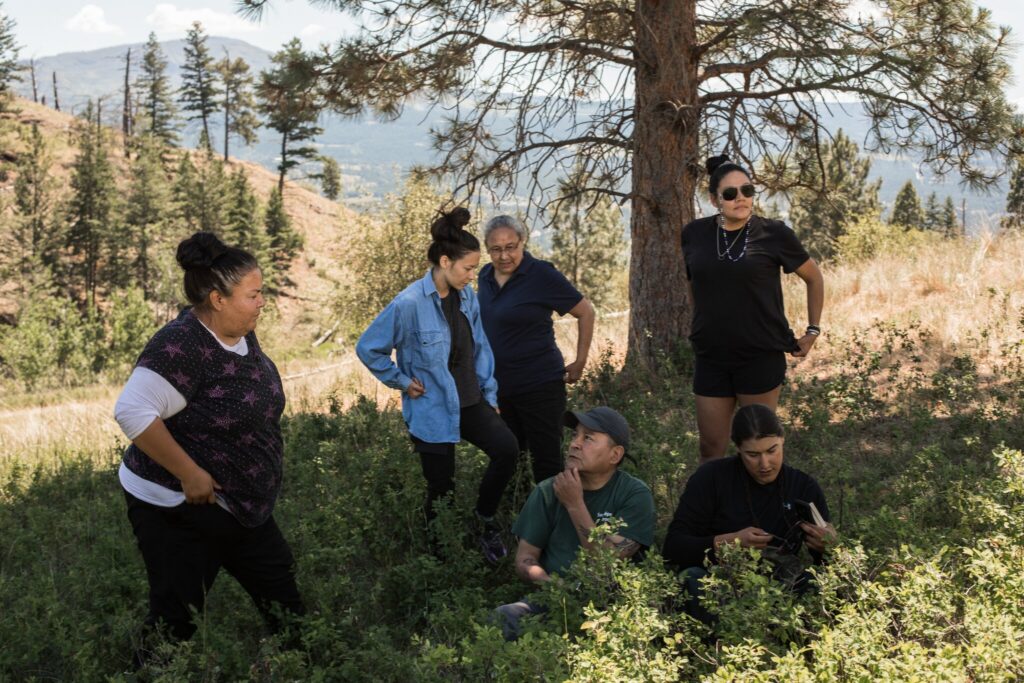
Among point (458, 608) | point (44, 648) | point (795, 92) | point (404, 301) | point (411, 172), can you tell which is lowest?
point (44, 648)

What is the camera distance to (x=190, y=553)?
3.52 m

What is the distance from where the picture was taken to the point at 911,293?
1116cm

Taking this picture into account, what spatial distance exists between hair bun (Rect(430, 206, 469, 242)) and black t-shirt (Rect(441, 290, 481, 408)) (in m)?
0.38

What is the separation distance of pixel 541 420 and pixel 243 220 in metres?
66.7

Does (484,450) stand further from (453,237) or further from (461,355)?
(453,237)

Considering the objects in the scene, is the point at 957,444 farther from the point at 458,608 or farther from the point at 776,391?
the point at 458,608

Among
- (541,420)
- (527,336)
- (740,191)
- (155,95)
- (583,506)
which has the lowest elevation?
(583,506)

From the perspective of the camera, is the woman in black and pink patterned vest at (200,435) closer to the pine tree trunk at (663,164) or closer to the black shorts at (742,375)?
the black shorts at (742,375)

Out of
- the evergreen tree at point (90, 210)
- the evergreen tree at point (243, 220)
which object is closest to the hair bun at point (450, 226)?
the evergreen tree at point (90, 210)

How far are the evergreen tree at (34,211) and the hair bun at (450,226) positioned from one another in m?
55.2

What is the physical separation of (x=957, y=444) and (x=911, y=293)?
215 inches

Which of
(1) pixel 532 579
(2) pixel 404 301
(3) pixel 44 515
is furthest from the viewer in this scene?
(3) pixel 44 515

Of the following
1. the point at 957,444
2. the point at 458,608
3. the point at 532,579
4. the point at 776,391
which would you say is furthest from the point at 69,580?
the point at 957,444

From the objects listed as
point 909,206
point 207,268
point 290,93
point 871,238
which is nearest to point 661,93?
point 290,93
